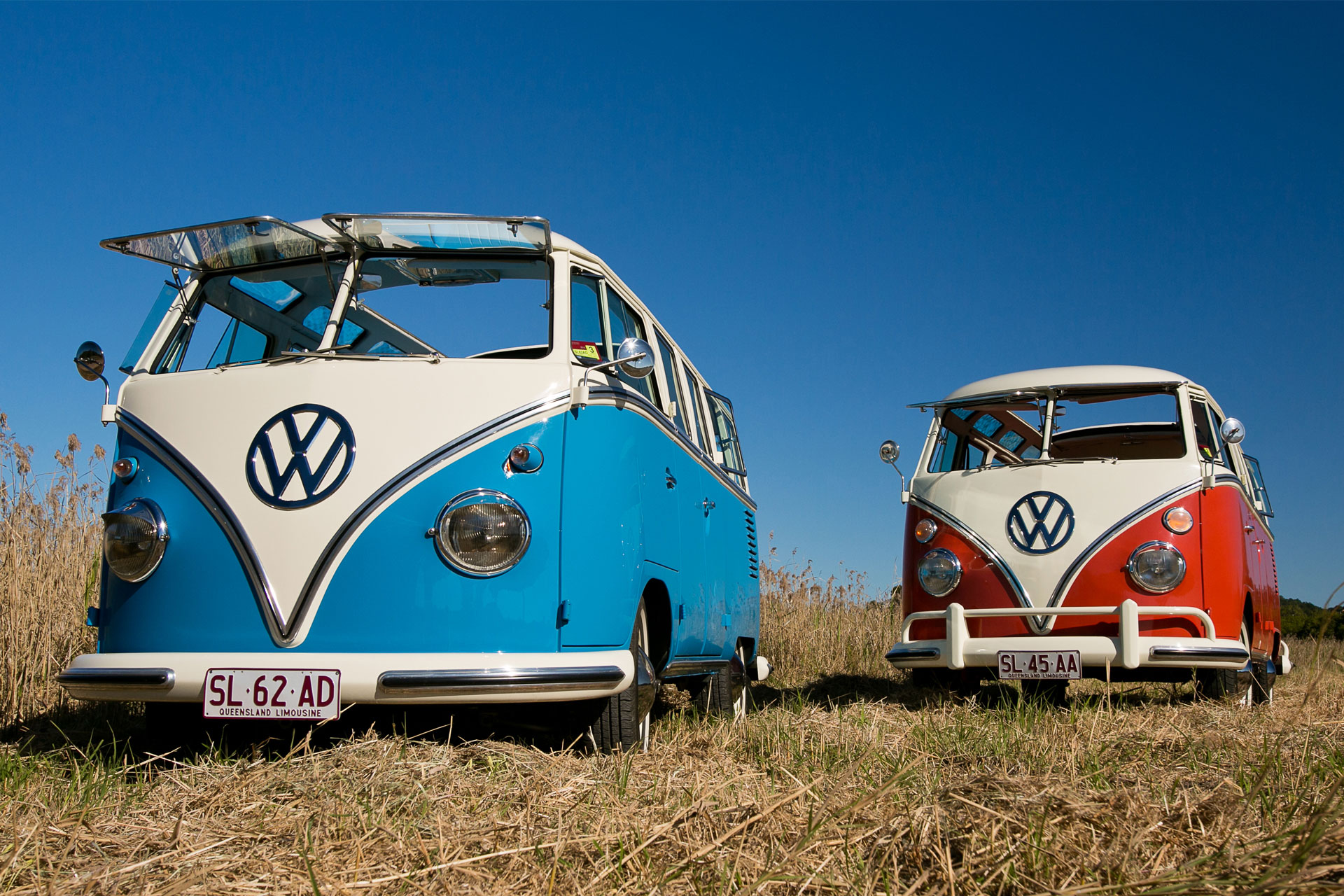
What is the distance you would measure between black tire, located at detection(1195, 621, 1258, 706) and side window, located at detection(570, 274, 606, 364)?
4393 millimetres

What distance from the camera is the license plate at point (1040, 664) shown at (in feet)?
20.1

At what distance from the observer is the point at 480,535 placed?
4.05 meters

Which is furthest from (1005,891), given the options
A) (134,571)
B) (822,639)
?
(822,639)

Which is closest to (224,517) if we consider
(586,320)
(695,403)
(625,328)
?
(586,320)

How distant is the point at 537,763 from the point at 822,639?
7.31m

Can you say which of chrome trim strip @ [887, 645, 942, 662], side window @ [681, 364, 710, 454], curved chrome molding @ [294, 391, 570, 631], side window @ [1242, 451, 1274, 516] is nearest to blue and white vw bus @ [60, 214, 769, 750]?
curved chrome molding @ [294, 391, 570, 631]

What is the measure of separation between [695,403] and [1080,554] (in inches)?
99.5

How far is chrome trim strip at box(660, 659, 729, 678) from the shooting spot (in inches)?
216

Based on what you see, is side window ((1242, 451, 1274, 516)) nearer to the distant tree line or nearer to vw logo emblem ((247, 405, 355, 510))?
the distant tree line

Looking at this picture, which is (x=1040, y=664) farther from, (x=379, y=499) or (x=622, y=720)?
(x=379, y=499)

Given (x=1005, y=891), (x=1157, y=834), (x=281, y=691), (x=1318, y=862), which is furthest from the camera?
(x=281, y=691)

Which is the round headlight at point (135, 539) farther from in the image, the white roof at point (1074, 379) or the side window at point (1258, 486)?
the side window at point (1258, 486)

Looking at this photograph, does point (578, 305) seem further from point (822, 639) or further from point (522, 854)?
point (822, 639)

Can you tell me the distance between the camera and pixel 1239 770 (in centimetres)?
338
